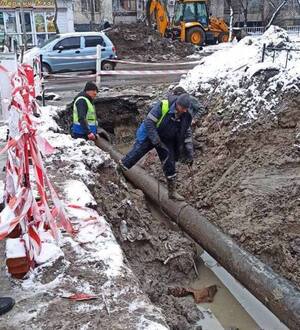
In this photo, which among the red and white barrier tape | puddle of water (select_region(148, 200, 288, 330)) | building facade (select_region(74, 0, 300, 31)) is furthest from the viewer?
building facade (select_region(74, 0, 300, 31))

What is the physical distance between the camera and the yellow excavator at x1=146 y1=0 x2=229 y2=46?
25.5 metres

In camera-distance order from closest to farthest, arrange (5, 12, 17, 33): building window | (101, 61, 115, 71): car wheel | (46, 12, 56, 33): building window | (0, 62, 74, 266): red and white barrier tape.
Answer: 1. (0, 62, 74, 266): red and white barrier tape
2. (101, 61, 115, 71): car wheel
3. (5, 12, 17, 33): building window
4. (46, 12, 56, 33): building window

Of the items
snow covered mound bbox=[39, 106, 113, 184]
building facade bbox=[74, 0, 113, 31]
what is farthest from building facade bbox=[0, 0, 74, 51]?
snow covered mound bbox=[39, 106, 113, 184]

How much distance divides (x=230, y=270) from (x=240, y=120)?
389 cm

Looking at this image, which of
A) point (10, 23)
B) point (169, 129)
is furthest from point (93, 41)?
point (10, 23)

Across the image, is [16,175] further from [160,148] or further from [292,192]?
[292,192]

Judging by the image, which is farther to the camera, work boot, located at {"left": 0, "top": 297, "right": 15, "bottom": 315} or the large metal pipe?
the large metal pipe

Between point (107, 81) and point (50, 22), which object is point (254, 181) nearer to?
point (107, 81)

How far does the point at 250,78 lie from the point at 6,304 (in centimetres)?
707

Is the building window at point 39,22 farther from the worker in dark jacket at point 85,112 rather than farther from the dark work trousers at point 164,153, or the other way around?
the dark work trousers at point 164,153

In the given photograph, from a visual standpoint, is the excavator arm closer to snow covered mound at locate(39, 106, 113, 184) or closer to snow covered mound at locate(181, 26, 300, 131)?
snow covered mound at locate(181, 26, 300, 131)

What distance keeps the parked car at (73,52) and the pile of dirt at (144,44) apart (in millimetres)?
6760

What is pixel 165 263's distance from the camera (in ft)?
17.8

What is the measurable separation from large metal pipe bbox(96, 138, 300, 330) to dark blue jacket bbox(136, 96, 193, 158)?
35.6 inches
